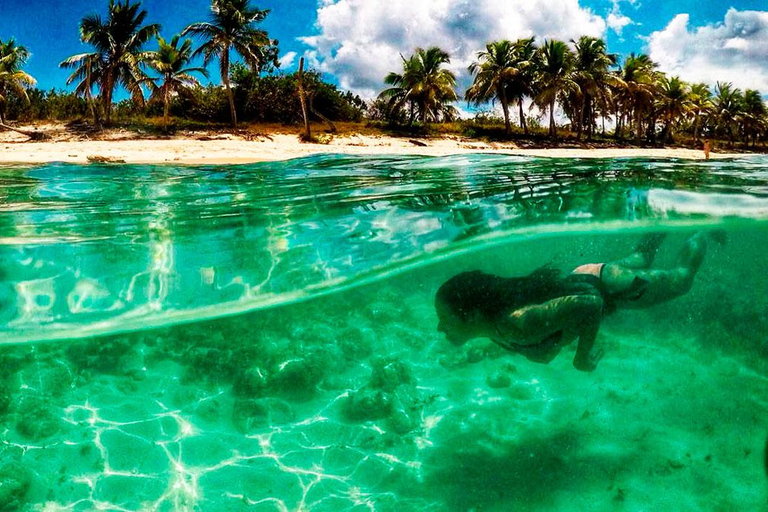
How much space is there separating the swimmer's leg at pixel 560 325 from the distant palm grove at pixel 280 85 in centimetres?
3037

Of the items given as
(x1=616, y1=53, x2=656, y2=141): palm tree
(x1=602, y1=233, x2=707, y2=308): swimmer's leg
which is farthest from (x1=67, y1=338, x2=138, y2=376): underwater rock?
(x1=616, y1=53, x2=656, y2=141): palm tree

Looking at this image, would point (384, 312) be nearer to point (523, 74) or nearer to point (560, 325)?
point (560, 325)

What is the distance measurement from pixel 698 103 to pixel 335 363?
62.9 meters

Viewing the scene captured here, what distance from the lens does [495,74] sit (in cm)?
4347

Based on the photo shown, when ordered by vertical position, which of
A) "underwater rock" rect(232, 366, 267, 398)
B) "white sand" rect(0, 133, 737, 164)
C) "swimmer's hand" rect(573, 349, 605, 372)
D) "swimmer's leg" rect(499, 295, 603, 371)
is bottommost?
"underwater rock" rect(232, 366, 267, 398)

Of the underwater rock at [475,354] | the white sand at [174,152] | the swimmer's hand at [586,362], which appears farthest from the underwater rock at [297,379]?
the white sand at [174,152]

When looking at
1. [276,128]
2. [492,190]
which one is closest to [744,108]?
[276,128]

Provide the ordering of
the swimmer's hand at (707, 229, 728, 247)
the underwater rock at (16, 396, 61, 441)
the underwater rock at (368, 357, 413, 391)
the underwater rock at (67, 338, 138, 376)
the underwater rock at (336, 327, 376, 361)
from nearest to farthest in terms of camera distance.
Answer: the underwater rock at (16, 396, 61, 441)
the underwater rock at (368, 357, 413, 391)
the underwater rock at (67, 338, 138, 376)
the underwater rock at (336, 327, 376, 361)
the swimmer's hand at (707, 229, 728, 247)

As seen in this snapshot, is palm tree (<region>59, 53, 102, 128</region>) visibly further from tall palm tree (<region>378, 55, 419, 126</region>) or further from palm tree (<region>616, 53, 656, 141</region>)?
palm tree (<region>616, 53, 656, 141</region>)

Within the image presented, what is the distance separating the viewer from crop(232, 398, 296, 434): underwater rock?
7250mm

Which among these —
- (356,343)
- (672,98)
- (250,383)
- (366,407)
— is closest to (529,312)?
(366,407)

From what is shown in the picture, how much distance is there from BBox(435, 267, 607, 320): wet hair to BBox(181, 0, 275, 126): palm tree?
3147 cm

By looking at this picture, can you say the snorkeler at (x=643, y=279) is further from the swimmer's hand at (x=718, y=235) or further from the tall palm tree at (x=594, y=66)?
the tall palm tree at (x=594, y=66)

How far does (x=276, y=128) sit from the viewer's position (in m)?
35.5
